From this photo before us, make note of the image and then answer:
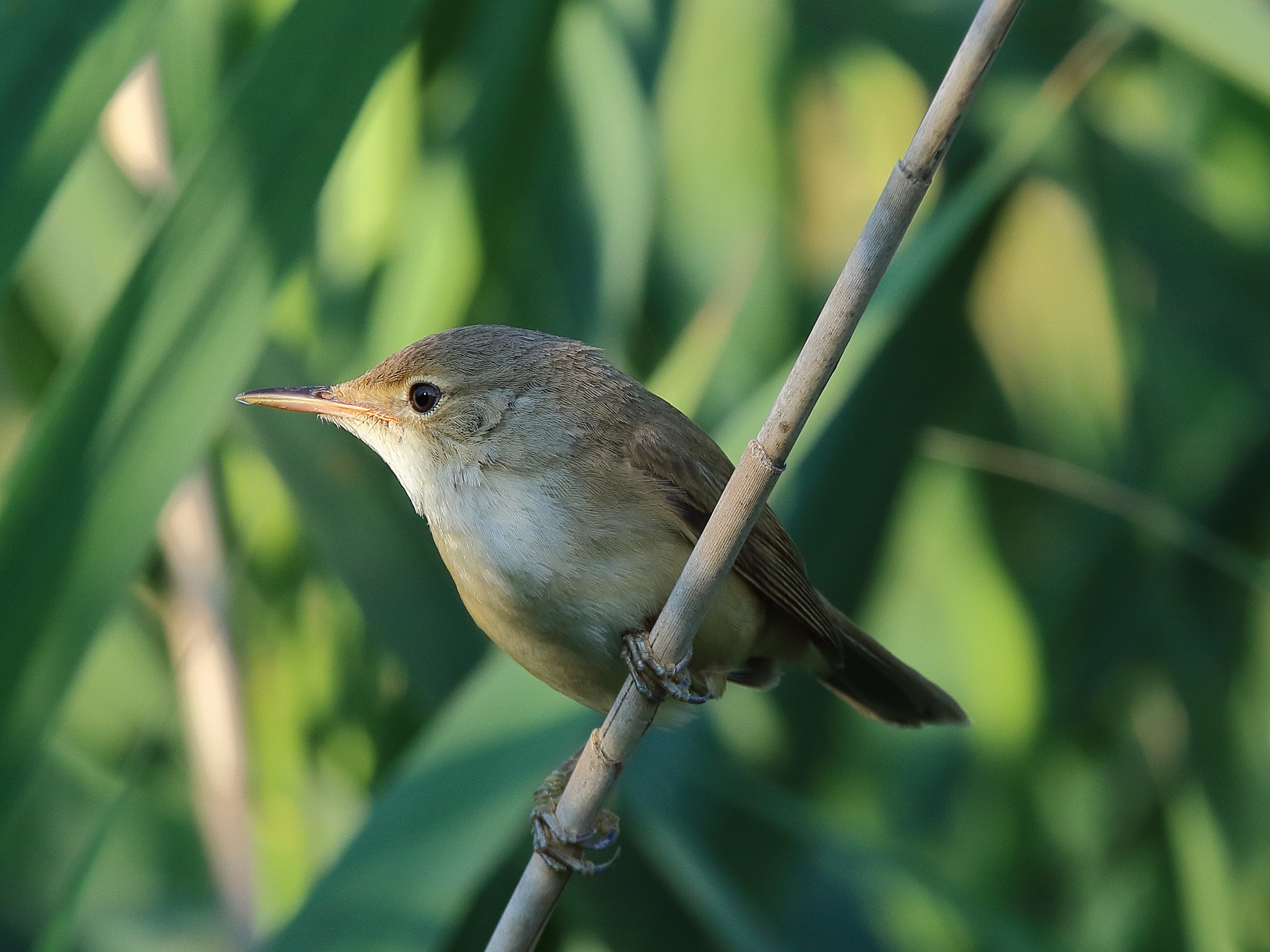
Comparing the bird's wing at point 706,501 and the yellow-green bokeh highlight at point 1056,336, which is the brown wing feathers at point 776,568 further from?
the yellow-green bokeh highlight at point 1056,336

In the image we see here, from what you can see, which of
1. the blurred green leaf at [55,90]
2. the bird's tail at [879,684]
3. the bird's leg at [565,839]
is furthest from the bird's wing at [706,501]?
the blurred green leaf at [55,90]

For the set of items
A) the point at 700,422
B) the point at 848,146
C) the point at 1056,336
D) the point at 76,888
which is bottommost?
the point at 76,888

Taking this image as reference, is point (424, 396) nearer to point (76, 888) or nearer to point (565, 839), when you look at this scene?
point (565, 839)

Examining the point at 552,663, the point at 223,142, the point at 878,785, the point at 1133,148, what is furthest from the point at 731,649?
the point at 1133,148

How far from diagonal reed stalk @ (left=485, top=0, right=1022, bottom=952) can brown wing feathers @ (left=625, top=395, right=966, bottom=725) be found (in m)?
0.33

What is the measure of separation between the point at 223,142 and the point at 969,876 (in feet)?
6.46

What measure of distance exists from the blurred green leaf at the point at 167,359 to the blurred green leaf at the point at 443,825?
0.39 meters

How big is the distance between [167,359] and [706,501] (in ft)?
2.12

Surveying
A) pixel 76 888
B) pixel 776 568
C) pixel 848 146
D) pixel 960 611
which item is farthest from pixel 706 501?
pixel 848 146

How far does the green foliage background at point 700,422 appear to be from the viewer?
1381mm

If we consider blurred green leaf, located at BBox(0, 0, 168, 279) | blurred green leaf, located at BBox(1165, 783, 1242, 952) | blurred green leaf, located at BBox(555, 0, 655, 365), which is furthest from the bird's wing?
blurred green leaf, located at BBox(1165, 783, 1242, 952)

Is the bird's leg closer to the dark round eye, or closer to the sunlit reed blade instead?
the dark round eye

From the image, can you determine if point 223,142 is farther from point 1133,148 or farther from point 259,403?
point 1133,148

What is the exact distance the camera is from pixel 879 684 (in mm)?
1739
